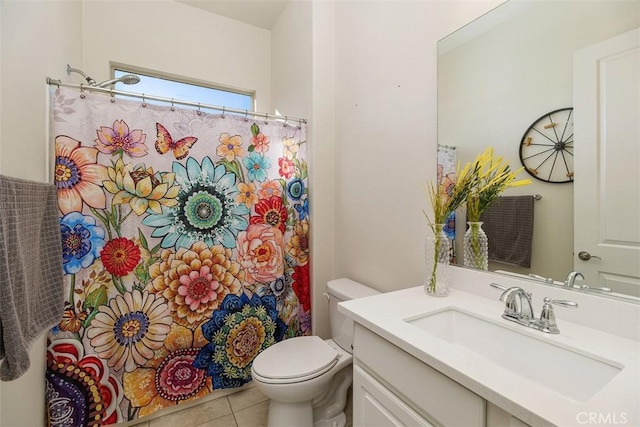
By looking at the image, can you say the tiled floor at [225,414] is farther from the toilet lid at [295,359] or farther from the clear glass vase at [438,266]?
the clear glass vase at [438,266]

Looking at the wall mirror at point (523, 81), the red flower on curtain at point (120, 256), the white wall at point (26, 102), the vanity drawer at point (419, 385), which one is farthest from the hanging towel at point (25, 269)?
the wall mirror at point (523, 81)

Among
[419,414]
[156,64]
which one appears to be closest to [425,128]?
[419,414]

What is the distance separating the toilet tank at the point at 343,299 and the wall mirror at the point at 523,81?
63 cm

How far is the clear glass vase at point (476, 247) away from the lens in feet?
3.53

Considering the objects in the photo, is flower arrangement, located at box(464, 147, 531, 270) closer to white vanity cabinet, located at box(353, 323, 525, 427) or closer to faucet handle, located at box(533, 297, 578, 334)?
faucet handle, located at box(533, 297, 578, 334)

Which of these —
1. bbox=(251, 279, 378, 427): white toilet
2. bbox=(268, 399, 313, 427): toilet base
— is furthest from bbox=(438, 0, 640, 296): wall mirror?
bbox=(268, 399, 313, 427): toilet base

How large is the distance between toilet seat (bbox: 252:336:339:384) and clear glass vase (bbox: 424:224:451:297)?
634 millimetres

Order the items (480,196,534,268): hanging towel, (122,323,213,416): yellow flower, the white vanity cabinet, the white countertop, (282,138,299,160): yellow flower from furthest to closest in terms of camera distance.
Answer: (282,138,299,160): yellow flower < (122,323,213,416): yellow flower < (480,196,534,268): hanging towel < the white vanity cabinet < the white countertop

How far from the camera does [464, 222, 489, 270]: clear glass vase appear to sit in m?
1.08

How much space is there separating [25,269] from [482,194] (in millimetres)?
1561

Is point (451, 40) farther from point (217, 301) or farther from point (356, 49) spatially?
point (217, 301)

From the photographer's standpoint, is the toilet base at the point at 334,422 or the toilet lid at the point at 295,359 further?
the toilet base at the point at 334,422

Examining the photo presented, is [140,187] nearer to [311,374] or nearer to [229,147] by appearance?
[229,147]

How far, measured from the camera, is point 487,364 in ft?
2.02
